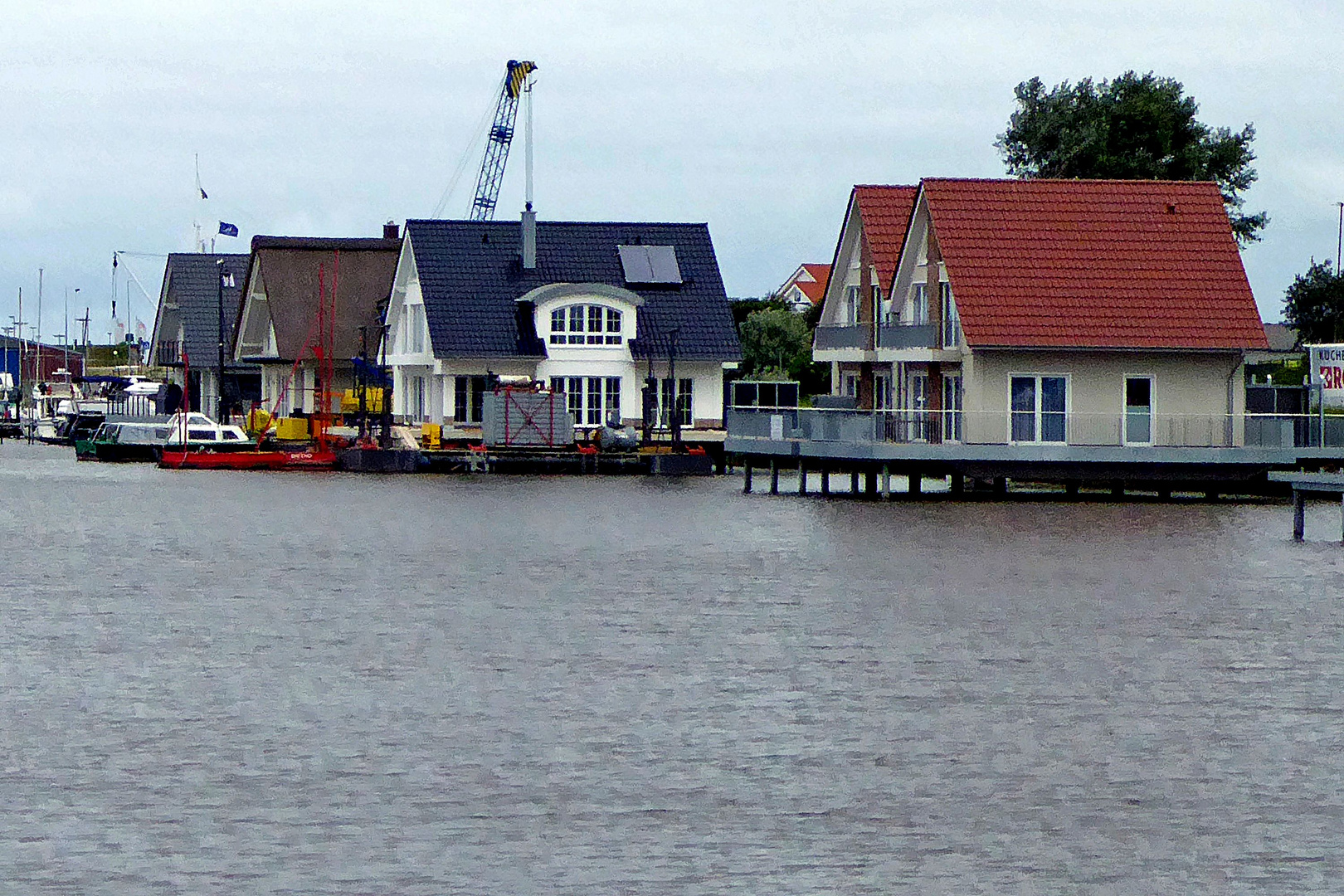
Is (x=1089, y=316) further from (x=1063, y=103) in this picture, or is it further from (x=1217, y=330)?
(x=1063, y=103)

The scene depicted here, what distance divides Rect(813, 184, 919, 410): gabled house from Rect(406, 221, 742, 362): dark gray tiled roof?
14.9 m

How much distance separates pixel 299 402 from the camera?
10912cm

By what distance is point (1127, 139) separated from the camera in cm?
9181

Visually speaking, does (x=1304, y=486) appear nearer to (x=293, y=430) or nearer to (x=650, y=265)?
(x=650, y=265)

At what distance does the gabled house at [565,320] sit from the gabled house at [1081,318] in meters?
24.4

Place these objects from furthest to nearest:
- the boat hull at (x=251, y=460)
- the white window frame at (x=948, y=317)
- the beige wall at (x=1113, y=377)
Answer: the boat hull at (x=251, y=460), the white window frame at (x=948, y=317), the beige wall at (x=1113, y=377)

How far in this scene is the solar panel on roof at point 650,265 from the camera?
89.5 m

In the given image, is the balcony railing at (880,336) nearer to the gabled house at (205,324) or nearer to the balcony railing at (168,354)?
the gabled house at (205,324)

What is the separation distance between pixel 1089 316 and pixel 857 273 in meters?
14.2

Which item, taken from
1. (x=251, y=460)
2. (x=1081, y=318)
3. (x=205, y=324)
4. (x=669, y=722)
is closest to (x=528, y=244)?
(x=251, y=460)

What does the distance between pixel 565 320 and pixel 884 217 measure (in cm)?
2029

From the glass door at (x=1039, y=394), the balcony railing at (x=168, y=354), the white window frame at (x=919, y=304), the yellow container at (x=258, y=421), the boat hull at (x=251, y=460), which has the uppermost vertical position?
the balcony railing at (x=168, y=354)

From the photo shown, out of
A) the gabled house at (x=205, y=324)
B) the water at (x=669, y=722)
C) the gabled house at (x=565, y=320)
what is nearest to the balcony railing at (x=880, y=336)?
the gabled house at (x=565, y=320)

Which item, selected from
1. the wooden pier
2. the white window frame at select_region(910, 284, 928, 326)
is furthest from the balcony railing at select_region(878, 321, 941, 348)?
the wooden pier
